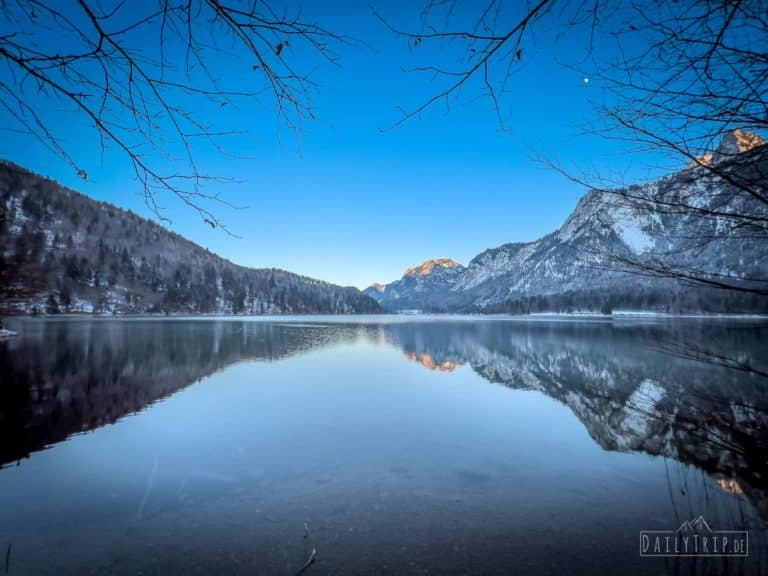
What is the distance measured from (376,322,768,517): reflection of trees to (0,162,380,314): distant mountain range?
360 feet

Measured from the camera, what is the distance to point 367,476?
6.92 m

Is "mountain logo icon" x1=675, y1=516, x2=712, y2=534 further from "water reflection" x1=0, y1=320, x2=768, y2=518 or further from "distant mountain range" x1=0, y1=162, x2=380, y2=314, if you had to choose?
"distant mountain range" x1=0, y1=162, x2=380, y2=314

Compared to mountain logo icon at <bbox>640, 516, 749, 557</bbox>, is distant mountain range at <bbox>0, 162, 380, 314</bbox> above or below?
above

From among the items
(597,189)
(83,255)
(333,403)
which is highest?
(83,255)

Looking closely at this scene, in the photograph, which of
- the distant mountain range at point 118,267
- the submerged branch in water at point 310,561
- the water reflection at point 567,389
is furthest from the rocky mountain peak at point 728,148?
the distant mountain range at point 118,267

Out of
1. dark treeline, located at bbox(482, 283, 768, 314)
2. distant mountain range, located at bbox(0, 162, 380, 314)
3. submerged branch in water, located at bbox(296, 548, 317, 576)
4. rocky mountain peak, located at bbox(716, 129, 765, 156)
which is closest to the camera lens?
rocky mountain peak, located at bbox(716, 129, 765, 156)

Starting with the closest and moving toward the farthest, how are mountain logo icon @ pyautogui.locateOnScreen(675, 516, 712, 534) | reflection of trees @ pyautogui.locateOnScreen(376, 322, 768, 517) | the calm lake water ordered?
the calm lake water < mountain logo icon @ pyautogui.locateOnScreen(675, 516, 712, 534) < reflection of trees @ pyautogui.locateOnScreen(376, 322, 768, 517)

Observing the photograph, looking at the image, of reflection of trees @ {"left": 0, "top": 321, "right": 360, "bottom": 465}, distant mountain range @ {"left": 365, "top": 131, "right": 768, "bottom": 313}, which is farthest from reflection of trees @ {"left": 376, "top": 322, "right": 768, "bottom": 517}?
reflection of trees @ {"left": 0, "top": 321, "right": 360, "bottom": 465}

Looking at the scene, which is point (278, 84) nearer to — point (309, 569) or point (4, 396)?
point (309, 569)

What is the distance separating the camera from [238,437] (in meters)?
9.24

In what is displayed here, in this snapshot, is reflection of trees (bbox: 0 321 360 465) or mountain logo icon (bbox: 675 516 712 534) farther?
reflection of trees (bbox: 0 321 360 465)

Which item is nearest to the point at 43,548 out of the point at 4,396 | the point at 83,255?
the point at 4,396

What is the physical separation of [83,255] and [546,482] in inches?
6382

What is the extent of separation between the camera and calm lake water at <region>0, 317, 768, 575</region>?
4496 millimetres
